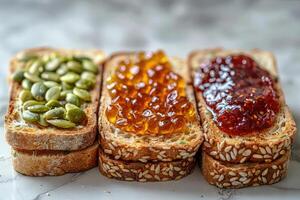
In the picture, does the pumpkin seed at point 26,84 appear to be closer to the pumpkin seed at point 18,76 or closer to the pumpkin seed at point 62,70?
the pumpkin seed at point 18,76

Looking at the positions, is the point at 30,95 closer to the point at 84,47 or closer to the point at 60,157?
the point at 60,157

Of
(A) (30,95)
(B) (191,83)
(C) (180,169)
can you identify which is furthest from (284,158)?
(A) (30,95)

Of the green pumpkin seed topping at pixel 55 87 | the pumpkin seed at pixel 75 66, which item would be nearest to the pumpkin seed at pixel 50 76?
the green pumpkin seed topping at pixel 55 87

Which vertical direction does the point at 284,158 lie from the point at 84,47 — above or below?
below

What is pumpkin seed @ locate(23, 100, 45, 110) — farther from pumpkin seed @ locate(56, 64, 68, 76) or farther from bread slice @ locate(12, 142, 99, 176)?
pumpkin seed @ locate(56, 64, 68, 76)

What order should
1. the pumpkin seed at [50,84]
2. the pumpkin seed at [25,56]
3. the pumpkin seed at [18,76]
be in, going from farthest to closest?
the pumpkin seed at [25,56]
the pumpkin seed at [18,76]
the pumpkin seed at [50,84]
